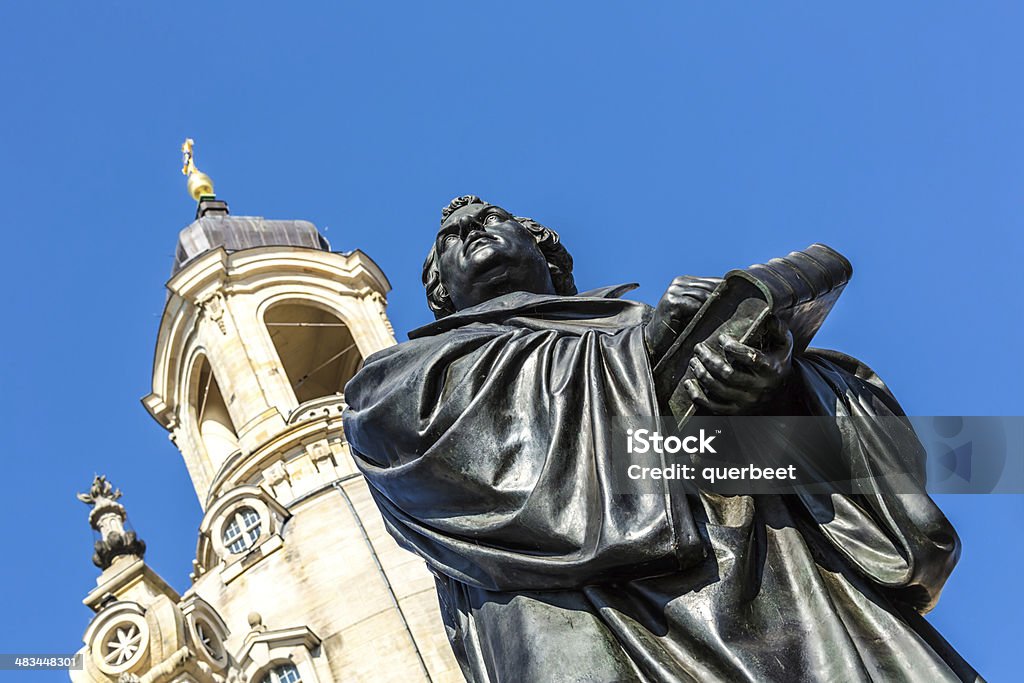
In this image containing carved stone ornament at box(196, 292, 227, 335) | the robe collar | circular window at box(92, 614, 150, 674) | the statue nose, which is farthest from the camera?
carved stone ornament at box(196, 292, 227, 335)

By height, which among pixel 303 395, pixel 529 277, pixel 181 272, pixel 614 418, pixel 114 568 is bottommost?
pixel 614 418

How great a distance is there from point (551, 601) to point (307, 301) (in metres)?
50.0

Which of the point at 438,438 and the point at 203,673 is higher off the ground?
the point at 203,673

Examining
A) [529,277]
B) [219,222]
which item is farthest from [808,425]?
[219,222]

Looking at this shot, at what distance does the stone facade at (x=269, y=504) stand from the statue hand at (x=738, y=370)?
1385 inches

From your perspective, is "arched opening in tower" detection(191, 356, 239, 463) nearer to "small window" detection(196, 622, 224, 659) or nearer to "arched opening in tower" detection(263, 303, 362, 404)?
"arched opening in tower" detection(263, 303, 362, 404)

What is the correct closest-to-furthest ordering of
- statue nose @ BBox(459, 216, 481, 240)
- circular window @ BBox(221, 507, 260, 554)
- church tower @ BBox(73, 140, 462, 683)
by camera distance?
statue nose @ BBox(459, 216, 481, 240)
church tower @ BBox(73, 140, 462, 683)
circular window @ BBox(221, 507, 260, 554)

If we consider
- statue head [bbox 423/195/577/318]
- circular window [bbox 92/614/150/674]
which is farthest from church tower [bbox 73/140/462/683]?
statue head [bbox 423/195/577/318]

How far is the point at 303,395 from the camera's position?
55.8 meters

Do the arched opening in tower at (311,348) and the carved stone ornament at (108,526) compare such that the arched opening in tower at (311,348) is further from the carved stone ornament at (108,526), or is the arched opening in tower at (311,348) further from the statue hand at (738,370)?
the statue hand at (738,370)

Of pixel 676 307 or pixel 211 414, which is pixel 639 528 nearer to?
pixel 676 307

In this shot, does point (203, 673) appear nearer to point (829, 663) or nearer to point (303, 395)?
point (303, 395)

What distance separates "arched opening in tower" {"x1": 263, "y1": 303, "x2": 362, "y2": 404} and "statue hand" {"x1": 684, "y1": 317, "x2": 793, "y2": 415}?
49.4 metres

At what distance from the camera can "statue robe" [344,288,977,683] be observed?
4.55 metres
